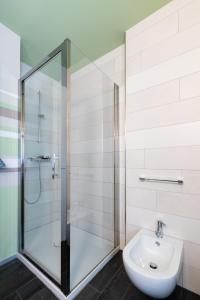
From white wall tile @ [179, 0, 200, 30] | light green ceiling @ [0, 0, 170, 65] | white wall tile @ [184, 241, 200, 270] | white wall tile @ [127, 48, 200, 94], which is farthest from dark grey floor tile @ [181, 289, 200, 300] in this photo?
light green ceiling @ [0, 0, 170, 65]

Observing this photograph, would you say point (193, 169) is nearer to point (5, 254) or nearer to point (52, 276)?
Result: point (52, 276)

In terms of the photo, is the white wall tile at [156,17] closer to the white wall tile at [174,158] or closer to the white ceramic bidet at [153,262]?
the white wall tile at [174,158]

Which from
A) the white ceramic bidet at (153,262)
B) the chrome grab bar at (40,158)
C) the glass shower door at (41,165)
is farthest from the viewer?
the chrome grab bar at (40,158)

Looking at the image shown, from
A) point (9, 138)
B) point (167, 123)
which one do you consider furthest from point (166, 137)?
point (9, 138)

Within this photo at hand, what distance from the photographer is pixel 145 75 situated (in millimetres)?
1594

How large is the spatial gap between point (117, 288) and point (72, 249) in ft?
1.79

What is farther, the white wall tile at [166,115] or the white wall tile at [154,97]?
the white wall tile at [154,97]

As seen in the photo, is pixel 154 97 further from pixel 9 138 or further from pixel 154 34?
pixel 9 138

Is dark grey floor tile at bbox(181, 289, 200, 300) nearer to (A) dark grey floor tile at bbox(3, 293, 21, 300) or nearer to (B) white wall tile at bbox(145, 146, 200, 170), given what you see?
(B) white wall tile at bbox(145, 146, 200, 170)

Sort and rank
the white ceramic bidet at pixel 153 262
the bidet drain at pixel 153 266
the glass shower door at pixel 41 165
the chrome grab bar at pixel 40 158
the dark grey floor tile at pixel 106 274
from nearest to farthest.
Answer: the white ceramic bidet at pixel 153 262 < the bidet drain at pixel 153 266 < the dark grey floor tile at pixel 106 274 < the glass shower door at pixel 41 165 < the chrome grab bar at pixel 40 158

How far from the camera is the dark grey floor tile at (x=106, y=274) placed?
137cm

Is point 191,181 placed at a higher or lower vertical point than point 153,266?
higher

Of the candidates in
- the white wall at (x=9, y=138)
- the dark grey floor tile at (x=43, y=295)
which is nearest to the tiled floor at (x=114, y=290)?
the dark grey floor tile at (x=43, y=295)

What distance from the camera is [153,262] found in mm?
1232
